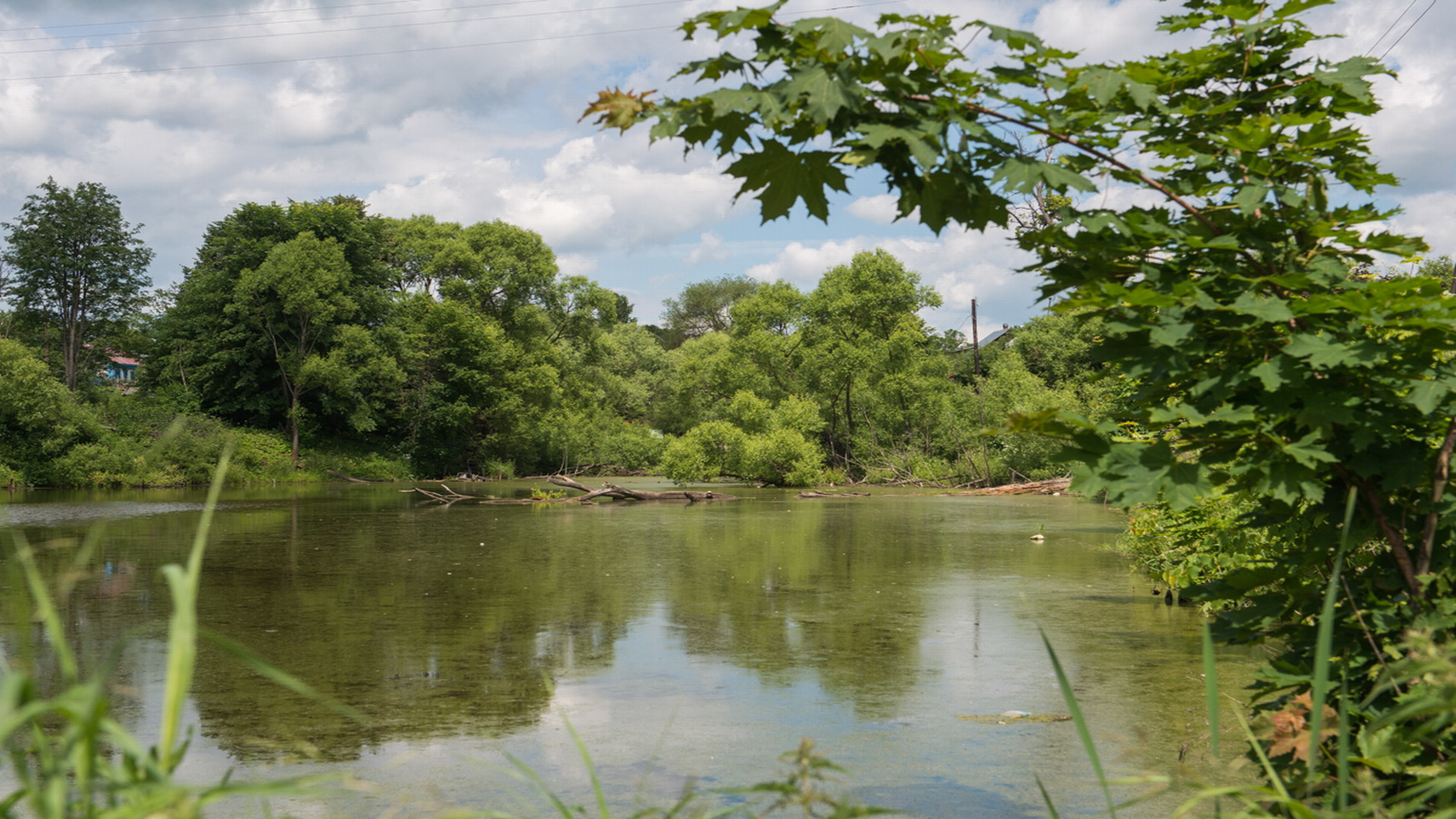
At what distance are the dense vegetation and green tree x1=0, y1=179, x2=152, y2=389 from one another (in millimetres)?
727

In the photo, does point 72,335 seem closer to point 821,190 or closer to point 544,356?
point 544,356

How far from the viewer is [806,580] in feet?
27.3

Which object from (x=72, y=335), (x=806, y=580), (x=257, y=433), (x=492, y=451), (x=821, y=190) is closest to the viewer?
(x=821, y=190)

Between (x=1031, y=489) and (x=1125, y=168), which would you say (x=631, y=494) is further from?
(x=1125, y=168)

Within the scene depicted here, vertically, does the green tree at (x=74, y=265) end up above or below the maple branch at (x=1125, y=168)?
above

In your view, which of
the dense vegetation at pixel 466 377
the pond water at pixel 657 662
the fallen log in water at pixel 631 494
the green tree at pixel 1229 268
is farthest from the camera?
the dense vegetation at pixel 466 377

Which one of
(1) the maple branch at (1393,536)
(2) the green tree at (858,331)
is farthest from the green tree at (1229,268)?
(2) the green tree at (858,331)

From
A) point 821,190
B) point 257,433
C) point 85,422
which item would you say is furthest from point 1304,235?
point 257,433

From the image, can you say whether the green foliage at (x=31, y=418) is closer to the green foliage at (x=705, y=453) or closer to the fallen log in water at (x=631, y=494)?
the fallen log in water at (x=631, y=494)

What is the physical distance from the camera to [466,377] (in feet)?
103

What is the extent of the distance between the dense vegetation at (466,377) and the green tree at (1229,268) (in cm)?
1950

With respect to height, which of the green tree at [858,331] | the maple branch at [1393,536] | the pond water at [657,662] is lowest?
the pond water at [657,662]

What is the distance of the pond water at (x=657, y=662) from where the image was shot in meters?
3.43

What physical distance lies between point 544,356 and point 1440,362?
3162cm
